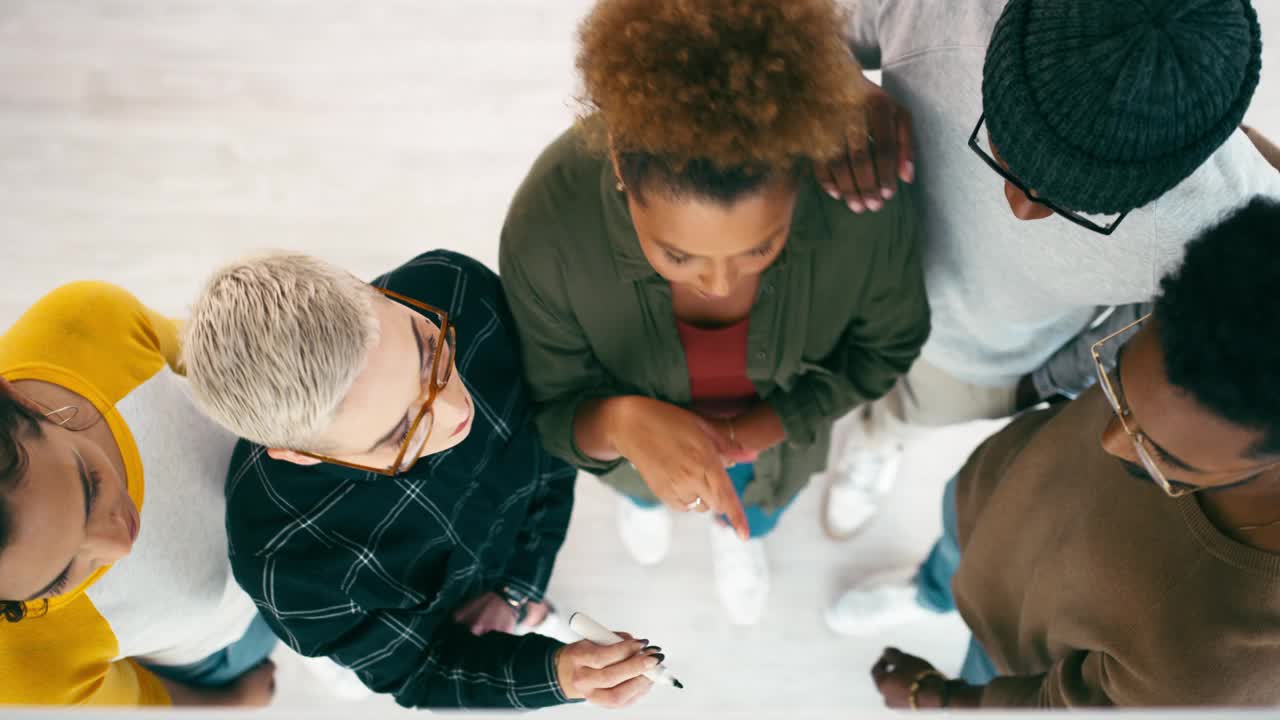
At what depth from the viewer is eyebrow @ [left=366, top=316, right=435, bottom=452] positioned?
3.51ft

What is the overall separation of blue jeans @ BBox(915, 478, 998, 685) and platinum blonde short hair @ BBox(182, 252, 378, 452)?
1.33 metres

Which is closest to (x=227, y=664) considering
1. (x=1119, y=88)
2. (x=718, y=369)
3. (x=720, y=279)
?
(x=718, y=369)

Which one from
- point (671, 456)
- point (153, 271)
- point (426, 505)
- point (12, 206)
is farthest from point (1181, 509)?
point (12, 206)

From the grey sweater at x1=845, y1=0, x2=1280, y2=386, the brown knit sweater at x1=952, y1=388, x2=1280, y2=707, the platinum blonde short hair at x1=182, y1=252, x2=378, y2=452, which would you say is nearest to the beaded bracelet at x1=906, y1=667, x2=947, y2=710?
the brown knit sweater at x1=952, y1=388, x2=1280, y2=707

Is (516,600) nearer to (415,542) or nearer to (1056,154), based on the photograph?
(415,542)

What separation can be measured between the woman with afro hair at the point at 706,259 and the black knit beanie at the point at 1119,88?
21 cm

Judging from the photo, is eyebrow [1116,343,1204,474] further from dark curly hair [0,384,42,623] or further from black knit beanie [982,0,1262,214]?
dark curly hair [0,384,42,623]

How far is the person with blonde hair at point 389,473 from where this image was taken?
94 centimetres

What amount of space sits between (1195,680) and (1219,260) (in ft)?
1.68

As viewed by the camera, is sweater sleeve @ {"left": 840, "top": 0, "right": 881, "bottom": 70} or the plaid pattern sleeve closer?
sweater sleeve @ {"left": 840, "top": 0, "right": 881, "bottom": 70}

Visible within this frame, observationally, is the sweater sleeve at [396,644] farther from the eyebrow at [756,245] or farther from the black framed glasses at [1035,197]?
the black framed glasses at [1035,197]

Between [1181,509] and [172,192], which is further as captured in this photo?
[172,192]

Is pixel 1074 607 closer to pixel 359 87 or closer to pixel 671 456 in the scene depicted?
pixel 671 456

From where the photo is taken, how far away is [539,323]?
51.9 inches
